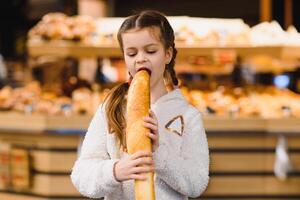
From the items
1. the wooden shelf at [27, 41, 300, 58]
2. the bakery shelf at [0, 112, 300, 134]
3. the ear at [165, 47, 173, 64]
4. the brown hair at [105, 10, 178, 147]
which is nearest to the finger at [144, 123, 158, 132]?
the brown hair at [105, 10, 178, 147]

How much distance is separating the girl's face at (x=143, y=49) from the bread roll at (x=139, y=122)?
30 millimetres

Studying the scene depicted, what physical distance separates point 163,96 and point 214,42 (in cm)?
504

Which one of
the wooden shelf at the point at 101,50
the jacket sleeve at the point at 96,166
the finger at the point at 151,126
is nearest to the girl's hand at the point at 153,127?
the finger at the point at 151,126

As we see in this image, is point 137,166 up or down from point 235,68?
up

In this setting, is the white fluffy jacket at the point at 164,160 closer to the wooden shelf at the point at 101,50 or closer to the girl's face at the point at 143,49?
the girl's face at the point at 143,49

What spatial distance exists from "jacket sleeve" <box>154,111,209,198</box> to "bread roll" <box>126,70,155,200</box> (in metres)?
0.09

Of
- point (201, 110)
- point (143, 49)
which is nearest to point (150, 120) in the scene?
point (143, 49)

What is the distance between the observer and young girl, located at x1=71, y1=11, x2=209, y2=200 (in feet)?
7.06

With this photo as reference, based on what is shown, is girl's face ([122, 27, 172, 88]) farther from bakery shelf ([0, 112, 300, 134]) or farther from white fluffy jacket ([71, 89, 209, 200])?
bakery shelf ([0, 112, 300, 134])

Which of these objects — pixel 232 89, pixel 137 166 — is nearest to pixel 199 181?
pixel 137 166

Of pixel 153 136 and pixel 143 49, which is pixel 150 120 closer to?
pixel 153 136

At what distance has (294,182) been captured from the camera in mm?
6578

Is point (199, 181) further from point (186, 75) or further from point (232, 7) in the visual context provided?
point (232, 7)

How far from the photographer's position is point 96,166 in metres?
2.19
